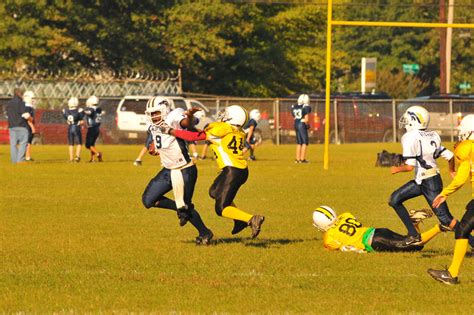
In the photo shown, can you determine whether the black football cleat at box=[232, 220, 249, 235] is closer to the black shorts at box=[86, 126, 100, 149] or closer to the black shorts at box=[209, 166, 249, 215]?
the black shorts at box=[209, 166, 249, 215]

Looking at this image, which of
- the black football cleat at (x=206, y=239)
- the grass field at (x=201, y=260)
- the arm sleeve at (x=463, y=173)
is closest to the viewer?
the grass field at (x=201, y=260)

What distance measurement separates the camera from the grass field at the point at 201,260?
10.4 meters

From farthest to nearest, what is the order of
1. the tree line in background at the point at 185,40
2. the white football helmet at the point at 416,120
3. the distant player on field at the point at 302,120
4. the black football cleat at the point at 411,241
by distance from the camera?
the tree line in background at the point at 185,40 → the distant player on field at the point at 302,120 → the white football helmet at the point at 416,120 → the black football cleat at the point at 411,241

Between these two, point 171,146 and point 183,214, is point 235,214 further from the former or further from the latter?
point 171,146

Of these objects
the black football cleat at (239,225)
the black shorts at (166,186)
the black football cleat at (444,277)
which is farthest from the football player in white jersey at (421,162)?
the black shorts at (166,186)

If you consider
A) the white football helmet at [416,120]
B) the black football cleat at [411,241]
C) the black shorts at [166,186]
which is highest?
the white football helmet at [416,120]

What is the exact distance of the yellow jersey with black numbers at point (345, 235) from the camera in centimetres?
1375

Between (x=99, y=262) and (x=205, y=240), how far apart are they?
186 centimetres

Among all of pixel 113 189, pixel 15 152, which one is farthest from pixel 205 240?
pixel 15 152

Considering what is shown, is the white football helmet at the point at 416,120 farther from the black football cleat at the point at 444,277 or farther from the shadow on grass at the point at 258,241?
the black football cleat at the point at 444,277

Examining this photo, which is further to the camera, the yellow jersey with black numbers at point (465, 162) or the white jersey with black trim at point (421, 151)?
the white jersey with black trim at point (421, 151)

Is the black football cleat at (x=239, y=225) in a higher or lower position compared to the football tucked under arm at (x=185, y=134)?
lower

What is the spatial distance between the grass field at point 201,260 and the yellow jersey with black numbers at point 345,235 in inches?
5.9

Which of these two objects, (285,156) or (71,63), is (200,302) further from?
(71,63)
